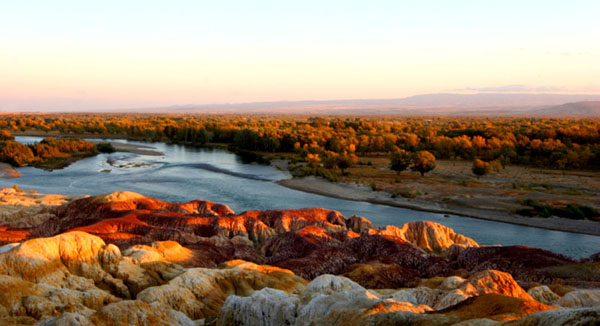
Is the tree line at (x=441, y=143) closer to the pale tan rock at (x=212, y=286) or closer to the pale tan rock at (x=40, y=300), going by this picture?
the pale tan rock at (x=212, y=286)

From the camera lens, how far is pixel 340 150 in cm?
10238

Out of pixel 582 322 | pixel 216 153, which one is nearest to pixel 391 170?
pixel 216 153

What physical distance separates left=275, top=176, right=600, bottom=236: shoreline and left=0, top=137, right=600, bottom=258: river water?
136 centimetres

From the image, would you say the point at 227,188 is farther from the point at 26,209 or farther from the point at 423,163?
the point at 423,163

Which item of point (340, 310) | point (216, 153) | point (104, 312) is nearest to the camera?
point (340, 310)

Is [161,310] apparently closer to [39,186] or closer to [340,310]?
[340,310]

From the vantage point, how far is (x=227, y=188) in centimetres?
6888

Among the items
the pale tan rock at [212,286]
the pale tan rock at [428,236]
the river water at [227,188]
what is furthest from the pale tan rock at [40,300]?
the river water at [227,188]

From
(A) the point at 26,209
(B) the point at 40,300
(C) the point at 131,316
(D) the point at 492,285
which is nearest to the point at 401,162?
(A) the point at 26,209

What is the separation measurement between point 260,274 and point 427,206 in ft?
137

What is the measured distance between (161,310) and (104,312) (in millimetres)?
2085

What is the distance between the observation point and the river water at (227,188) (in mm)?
46688

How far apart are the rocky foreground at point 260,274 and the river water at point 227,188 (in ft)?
42.0

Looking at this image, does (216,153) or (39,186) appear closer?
(39,186)
